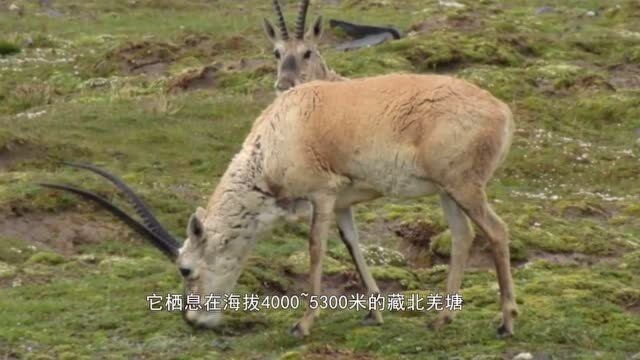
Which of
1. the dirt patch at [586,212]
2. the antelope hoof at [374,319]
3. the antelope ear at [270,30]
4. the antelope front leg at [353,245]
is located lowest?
the dirt patch at [586,212]

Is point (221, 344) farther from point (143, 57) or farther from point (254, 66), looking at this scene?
point (143, 57)

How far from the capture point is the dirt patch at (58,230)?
1634 centimetres

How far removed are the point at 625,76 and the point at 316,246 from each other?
22.2 meters

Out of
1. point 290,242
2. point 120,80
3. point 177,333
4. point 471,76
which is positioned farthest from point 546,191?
point 120,80

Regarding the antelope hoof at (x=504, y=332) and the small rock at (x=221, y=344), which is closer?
the antelope hoof at (x=504, y=332)

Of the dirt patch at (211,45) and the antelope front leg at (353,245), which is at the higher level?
the antelope front leg at (353,245)

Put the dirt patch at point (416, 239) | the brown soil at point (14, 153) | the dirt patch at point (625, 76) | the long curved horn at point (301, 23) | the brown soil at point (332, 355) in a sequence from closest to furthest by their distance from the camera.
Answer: the brown soil at point (332, 355) → the dirt patch at point (416, 239) → the brown soil at point (14, 153) → the long curved horn at point (301, 23) → the dirt patch at point (625, 76)

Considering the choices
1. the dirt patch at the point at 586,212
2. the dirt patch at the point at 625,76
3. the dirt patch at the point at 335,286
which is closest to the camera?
the dirt patch at the point at 335,286

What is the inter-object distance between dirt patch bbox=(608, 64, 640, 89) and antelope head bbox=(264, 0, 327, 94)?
1237 centimetres

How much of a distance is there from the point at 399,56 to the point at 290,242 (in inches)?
632

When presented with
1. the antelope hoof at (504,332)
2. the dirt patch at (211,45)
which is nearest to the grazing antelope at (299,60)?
the antelope hoof at (504,332)

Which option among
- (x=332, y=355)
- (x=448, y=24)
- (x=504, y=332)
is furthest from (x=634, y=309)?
(x=448, y=24)

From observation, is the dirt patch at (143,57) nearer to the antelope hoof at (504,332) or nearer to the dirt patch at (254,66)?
the dirt patch at (254,66)

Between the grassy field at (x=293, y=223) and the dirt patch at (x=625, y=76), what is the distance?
9 centimetres
